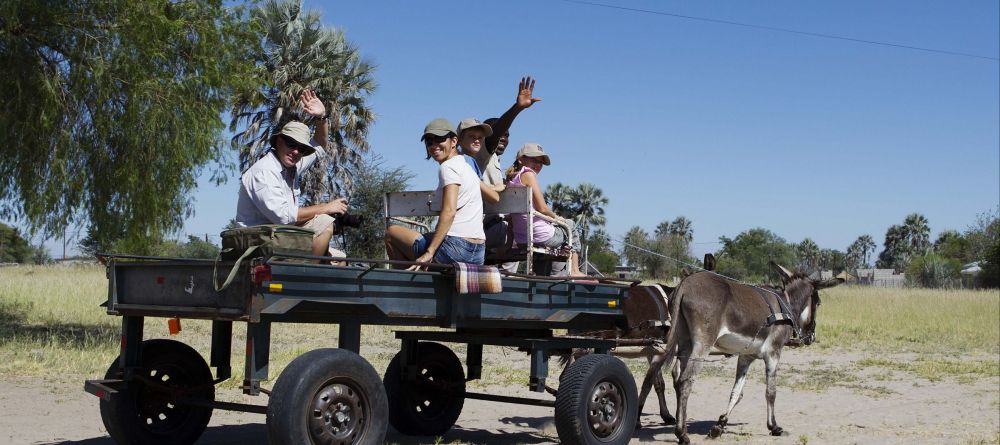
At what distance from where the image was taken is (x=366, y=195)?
1211 inches

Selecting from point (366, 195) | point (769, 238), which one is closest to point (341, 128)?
point (366, 195)

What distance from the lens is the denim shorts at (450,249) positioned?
23.3 ft

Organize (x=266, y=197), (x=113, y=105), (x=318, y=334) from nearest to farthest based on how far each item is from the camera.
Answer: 1. (x=266, y=197)
2. (x=113, y=105)
3. (x=318, y=334)

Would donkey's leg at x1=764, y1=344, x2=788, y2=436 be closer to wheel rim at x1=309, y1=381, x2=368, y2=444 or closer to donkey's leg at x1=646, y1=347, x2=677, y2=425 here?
donkey's leg at x1=646, y1=347, x2=677, y2=425

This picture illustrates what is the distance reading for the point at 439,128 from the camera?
725 cm

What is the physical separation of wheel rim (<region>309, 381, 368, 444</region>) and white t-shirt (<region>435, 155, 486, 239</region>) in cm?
160

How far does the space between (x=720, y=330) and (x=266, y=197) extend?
4.82 meters

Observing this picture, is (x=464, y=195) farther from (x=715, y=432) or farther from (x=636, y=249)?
(x=636, y=249)

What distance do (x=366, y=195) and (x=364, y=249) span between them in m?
3.22

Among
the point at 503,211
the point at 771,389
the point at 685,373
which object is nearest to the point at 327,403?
the point at 503,211

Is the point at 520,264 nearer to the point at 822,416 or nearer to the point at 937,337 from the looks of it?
the point at 822,416

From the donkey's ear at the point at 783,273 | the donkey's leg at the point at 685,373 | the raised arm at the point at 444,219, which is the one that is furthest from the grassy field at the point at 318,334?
the raised arm at the point at 444,219

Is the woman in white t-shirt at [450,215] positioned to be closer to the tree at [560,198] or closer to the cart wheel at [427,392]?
the cart wheel at [427,392]

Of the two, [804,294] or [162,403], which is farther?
[804,294]
